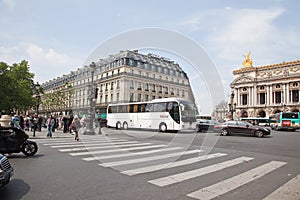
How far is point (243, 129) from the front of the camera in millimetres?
20625

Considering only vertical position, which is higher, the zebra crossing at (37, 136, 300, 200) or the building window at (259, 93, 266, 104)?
the building window at (259, 93, 266, 104)

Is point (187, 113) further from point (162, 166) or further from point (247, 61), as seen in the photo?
point (247, 61)

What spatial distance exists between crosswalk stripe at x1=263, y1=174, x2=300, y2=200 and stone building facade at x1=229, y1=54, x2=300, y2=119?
217 ft

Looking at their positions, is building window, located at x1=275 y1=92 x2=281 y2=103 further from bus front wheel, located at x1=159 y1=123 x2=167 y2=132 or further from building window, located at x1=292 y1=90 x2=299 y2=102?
bus front wheel, located at x1=159 y1=123 x2=167 y2=132

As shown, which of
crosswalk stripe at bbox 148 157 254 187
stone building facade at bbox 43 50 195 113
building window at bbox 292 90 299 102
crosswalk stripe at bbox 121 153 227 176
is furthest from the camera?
building window at bbox 292 90 299 102

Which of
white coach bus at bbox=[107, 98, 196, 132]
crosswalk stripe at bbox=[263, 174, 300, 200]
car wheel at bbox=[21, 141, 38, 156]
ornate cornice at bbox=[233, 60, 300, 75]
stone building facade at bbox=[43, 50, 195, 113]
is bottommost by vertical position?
crosswalk stripe at bbox=[263, 174, 300, 200]

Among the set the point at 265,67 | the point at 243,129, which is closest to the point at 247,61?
the point at 265,67

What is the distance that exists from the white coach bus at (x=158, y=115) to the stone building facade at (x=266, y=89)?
49.0 metres

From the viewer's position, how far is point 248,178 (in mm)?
6184

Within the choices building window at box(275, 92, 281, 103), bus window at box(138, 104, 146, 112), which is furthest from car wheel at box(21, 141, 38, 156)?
building window at box(275, 92, 281, 103)

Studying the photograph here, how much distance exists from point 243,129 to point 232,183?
16.2m

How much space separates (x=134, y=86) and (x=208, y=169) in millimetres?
6987

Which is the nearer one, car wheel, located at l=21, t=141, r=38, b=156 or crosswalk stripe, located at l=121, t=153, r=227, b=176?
crosswalk stripe, located at l=121, t=153, r=227, b=176

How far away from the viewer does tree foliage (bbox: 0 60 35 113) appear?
43.0 m
